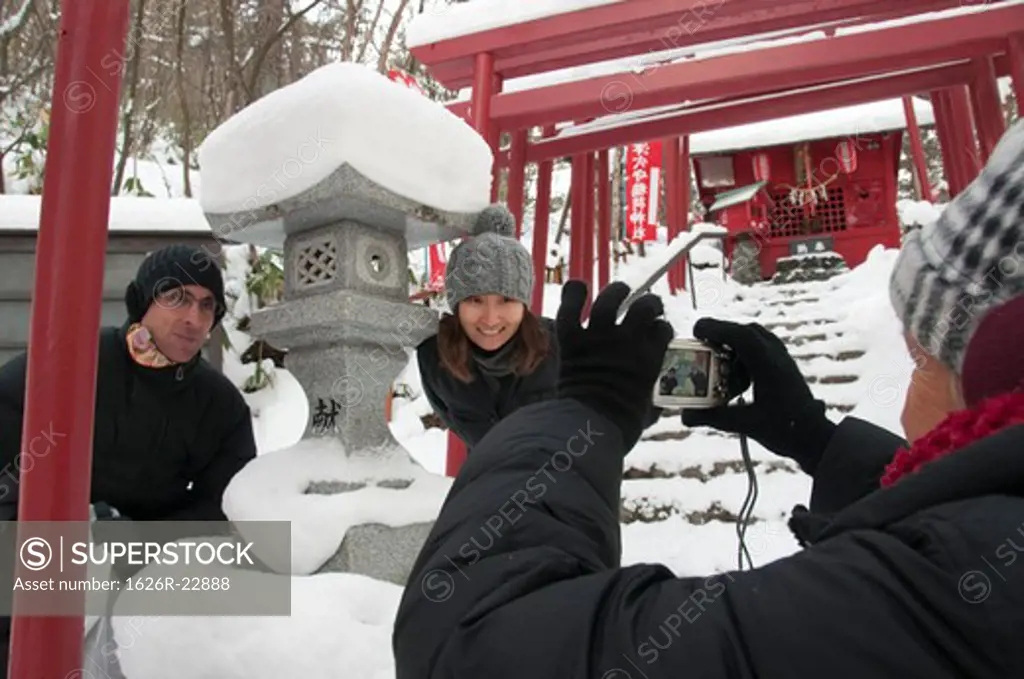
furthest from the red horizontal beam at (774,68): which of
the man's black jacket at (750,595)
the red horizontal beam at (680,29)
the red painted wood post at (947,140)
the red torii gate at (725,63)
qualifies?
the man's black jacket at (750,595)

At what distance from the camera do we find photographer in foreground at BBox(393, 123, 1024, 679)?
48cm

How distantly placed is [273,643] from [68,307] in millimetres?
783

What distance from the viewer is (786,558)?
546 mm

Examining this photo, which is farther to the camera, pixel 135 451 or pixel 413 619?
pixel 135 451

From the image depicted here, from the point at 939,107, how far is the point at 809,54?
237cm

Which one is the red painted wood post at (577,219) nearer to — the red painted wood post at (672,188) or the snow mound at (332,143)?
the red painted wood post at (672,188)

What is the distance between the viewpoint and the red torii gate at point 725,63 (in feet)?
12.3

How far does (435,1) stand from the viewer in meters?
9.43

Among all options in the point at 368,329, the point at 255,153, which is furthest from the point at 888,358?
the point at 255,153

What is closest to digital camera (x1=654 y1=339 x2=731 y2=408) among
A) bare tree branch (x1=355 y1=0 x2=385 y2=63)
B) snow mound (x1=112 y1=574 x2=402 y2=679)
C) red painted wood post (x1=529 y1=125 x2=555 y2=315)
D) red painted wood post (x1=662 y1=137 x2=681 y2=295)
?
snow mound (x1=112 y1=574 x2=402 y2=679)

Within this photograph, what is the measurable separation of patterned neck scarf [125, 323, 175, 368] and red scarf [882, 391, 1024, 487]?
6.57 feet

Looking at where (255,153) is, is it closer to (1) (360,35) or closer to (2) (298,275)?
(2) (298,275)

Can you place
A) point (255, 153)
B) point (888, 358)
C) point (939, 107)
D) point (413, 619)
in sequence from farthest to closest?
point (939, 107) < point (888, 358) < point (255, 153) < point (413, 619)

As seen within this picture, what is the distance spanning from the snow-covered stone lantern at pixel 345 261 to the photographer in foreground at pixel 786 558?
1.20 m
